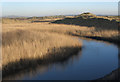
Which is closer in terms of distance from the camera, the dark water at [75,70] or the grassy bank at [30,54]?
the dark water at [75,70]

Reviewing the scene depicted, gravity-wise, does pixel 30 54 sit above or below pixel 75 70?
above

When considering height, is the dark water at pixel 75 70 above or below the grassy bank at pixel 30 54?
below

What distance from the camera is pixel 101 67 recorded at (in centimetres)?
629

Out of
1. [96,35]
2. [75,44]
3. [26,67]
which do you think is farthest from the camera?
[96,35]

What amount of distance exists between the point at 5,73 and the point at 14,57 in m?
0.86

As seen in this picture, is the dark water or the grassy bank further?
the grassy bank

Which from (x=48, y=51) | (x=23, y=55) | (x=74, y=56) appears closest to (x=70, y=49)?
(x=74, y=56)

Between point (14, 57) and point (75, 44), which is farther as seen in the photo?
point (75, 44)

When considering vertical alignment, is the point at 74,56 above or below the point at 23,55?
below

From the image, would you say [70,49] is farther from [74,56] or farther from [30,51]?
[30,51]

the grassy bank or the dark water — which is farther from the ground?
the grassy bank

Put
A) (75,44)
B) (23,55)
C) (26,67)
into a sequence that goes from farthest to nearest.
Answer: (75,44)
(23,55)
(26,67)

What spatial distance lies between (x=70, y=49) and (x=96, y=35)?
7.16m

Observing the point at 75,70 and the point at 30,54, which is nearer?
the point at 75,70
